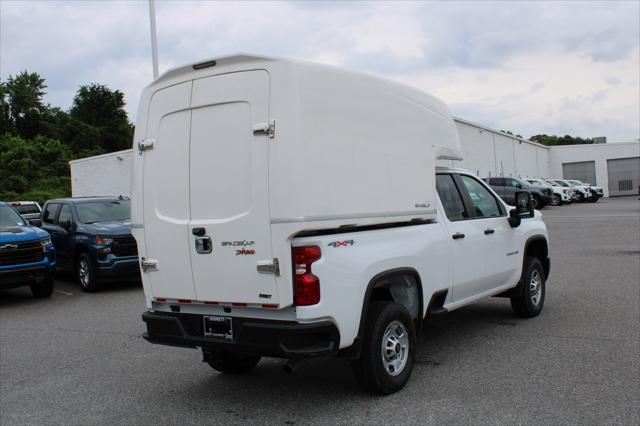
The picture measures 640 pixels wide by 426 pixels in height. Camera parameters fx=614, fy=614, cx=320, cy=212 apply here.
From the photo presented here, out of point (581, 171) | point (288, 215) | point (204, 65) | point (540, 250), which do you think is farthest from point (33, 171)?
point (581, 171)

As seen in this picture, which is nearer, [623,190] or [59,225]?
[59,225]

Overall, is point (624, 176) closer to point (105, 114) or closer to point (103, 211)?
point (105, 114)

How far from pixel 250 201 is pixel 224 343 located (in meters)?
1.12

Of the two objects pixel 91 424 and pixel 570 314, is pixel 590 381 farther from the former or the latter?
pixel 91 424

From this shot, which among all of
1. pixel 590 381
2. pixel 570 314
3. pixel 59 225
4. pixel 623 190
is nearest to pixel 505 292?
pixel 570 314

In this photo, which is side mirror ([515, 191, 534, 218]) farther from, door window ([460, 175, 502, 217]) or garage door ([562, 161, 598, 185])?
garage door ([562, 161, 598, 185])

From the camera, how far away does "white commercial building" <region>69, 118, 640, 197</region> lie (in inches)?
1186

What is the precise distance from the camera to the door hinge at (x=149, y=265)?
5034 mm

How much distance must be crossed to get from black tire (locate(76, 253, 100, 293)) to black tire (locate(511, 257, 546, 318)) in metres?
7.66

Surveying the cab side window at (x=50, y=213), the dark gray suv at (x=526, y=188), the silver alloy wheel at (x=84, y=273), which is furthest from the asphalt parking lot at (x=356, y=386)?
the dark gray suv at (x=526, y=188)

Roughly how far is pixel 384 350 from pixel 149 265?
205cm

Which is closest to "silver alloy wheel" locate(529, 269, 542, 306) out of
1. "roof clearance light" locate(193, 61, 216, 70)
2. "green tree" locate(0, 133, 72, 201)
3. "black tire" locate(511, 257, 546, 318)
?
"black tire" locate(511, 257, 546, 318)

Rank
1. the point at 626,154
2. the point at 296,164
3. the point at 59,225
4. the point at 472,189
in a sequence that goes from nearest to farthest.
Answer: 1. the point at 296,164
2. the point at 472,189
3. the point at 59,225
4. the point at 626,154

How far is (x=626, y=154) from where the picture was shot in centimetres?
6012
